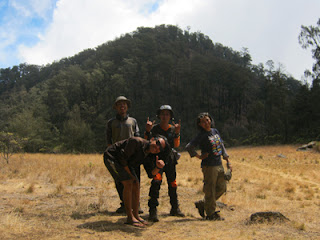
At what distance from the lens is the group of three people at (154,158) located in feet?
12.8

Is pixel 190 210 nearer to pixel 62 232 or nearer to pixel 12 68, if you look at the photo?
pixel 62 232

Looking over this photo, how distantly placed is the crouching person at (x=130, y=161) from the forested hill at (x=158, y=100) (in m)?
36.2

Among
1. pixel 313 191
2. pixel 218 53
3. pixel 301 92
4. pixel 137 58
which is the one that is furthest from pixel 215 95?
pixel 313 191

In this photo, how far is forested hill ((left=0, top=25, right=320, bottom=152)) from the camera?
40000mm

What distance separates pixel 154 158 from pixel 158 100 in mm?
59603

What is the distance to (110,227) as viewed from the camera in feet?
12.7

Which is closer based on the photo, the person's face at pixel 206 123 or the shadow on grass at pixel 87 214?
the shadow on grass at pixel 87 214

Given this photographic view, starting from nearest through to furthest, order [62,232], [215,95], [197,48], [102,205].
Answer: [62,232], [102,205], [215,95], [197,48]

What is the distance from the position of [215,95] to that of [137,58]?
74.2ft

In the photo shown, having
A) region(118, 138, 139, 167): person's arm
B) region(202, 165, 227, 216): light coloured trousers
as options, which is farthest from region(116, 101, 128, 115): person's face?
region(202, 165, 227, 216): light coloured trousers

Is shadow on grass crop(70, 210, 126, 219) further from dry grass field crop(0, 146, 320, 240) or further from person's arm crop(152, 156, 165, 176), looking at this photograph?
person's arm crop(152, 156, 165, 176)

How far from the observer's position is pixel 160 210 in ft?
17.7

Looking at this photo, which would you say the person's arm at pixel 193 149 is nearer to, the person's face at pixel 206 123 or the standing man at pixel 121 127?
the person's face at pixel 206 123

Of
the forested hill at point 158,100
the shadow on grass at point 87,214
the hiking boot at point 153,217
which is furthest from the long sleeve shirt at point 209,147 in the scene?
the forested hill at point 158,100
